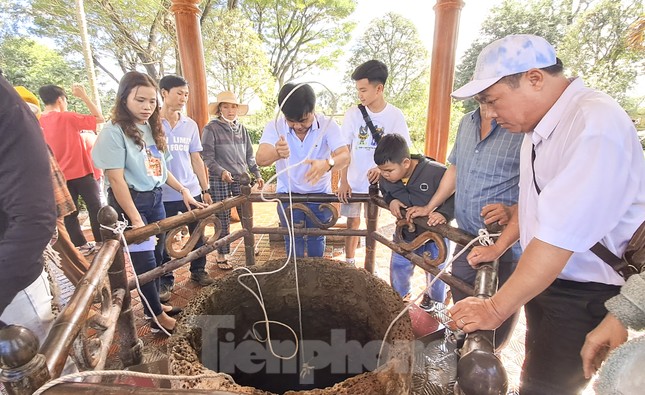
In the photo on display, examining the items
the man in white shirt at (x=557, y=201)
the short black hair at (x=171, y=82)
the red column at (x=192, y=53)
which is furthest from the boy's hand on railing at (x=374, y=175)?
the red column at (x=192, y=53)

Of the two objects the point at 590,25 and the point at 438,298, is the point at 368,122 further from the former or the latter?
the point at 590,25

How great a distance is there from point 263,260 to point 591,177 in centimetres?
339

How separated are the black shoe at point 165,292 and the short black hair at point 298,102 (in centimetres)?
203

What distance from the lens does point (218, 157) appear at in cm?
358

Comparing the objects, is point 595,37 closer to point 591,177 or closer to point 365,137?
point 365,137

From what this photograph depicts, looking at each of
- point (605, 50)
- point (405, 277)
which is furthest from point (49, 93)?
point (605, 50)

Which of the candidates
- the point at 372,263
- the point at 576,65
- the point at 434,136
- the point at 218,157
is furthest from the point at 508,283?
the point at 576,65

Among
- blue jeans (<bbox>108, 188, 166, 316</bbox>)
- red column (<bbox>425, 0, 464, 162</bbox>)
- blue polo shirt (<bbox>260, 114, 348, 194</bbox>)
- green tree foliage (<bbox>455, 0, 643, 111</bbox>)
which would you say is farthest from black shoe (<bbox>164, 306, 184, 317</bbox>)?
green tree foliage (<bbox>455, 0, 643, 111</bbox>)

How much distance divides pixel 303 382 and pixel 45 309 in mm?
1373

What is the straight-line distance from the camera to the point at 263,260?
380cm

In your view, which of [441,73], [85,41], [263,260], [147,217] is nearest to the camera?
[147,217]

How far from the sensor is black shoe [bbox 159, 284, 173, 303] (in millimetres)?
2791

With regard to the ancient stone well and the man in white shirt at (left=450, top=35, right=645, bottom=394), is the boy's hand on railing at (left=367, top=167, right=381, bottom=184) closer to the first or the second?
the ancient stone well

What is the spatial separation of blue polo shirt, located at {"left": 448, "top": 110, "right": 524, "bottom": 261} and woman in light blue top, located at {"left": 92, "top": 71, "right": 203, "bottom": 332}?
202 centimetres
